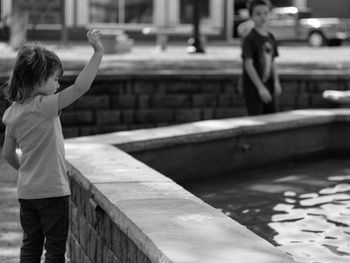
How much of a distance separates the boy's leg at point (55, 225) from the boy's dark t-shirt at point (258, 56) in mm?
5210

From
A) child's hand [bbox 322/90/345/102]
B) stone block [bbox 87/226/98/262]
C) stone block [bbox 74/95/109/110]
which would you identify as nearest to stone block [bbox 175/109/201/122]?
stone block [bbox 74/95/109/110]

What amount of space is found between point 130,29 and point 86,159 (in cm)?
3549

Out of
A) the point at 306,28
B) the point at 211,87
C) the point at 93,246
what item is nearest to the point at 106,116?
the point at 211,87

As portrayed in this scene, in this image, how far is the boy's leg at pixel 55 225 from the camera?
4941 mm

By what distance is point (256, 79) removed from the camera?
9883 millimetres

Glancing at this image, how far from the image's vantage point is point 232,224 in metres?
4.49

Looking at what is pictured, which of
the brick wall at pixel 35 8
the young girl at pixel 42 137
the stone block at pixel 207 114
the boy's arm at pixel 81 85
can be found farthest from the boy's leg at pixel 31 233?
the brick wall at pixel 35 8

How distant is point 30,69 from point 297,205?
3.40 meters

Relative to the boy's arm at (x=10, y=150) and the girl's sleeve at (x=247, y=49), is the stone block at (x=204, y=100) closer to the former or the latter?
the girl's sleeve at (x=247, y=49)

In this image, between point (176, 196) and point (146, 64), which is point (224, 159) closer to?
point (176, 196)

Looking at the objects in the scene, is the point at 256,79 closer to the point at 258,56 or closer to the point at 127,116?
the point at 258,56

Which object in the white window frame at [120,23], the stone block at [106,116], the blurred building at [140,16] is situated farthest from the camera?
the white window frame at [120,23]

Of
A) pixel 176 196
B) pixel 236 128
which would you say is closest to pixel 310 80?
pixel 236 128

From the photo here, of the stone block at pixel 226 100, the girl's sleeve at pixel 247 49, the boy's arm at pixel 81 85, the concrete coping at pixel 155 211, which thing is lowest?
the stone block at pixel 226 100
